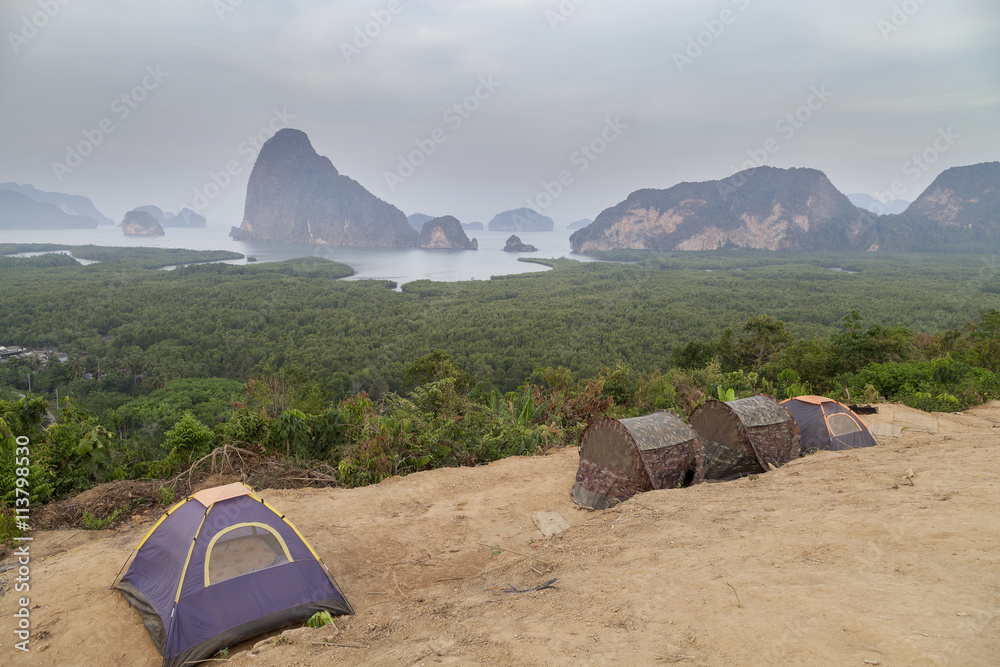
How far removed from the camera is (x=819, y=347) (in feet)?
55.1

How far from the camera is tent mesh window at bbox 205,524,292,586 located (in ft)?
14.5

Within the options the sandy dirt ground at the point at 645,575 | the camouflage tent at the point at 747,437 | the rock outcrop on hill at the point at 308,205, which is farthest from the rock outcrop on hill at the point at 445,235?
the sandy dirt ground at the point at 645,575

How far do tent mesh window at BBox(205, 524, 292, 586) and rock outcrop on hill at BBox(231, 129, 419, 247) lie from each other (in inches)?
6292

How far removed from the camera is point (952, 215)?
124 m

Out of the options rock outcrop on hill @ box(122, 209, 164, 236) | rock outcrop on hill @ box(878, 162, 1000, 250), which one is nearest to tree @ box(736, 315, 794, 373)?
rock outcrop on hill @ box(878, 162, 1000, 250)

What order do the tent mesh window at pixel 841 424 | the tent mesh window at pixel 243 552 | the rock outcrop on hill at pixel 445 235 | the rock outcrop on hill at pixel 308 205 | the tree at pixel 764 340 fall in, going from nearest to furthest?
the tent mesh window at pixel 243 552 < the tent mesh window at pixel 841 424 < the tree at pixel 764 340 < the rock outcrop on hill at pixel 445 235 < the rock outcrop on hill at pixel 308 205

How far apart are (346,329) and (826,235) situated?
433 feet

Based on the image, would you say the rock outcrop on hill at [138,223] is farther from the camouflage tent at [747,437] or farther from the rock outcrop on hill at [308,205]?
the camouflage tent at [747,437]

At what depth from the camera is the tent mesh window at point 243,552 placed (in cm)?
443

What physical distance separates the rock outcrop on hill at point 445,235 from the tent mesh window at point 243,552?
151438mm

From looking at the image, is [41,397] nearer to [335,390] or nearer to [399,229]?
[335,390]

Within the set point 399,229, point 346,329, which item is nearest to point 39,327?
point 346,329

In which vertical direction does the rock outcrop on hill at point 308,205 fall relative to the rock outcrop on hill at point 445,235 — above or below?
above

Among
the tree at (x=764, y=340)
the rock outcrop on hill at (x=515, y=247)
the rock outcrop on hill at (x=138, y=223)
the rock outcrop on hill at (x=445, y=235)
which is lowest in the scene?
the tree at (x=764, y=340)
